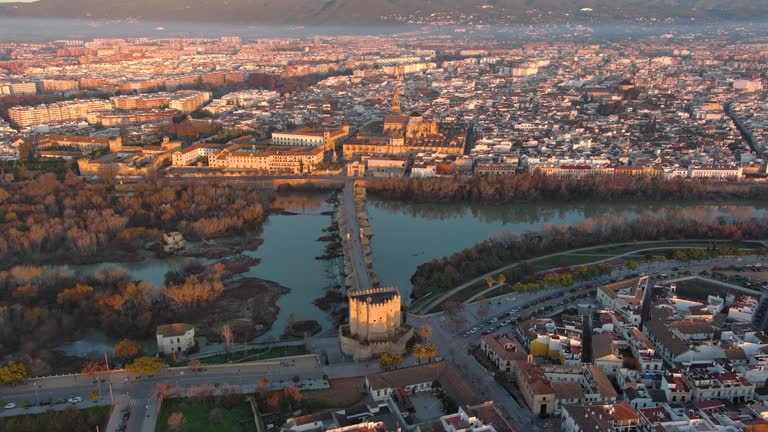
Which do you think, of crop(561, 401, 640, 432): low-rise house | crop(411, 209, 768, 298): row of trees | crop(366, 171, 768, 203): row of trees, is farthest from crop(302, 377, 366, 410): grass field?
crop(366, 171, 768, 203): row of trees

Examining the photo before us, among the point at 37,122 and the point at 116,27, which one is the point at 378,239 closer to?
the point at 37,122

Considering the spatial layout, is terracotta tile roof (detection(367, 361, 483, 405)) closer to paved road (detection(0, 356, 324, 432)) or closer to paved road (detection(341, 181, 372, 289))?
paved road (detection(0, 356, 324, 432))

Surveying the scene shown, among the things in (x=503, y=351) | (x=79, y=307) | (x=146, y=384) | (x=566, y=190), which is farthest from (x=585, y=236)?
(x=79, y=307)

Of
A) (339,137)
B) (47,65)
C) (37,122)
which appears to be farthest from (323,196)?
(47,65)

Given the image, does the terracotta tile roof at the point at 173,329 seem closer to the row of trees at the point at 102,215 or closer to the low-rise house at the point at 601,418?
the row of trees at the point at 102,215

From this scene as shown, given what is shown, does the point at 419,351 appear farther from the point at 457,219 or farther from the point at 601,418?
the point at 457,219
